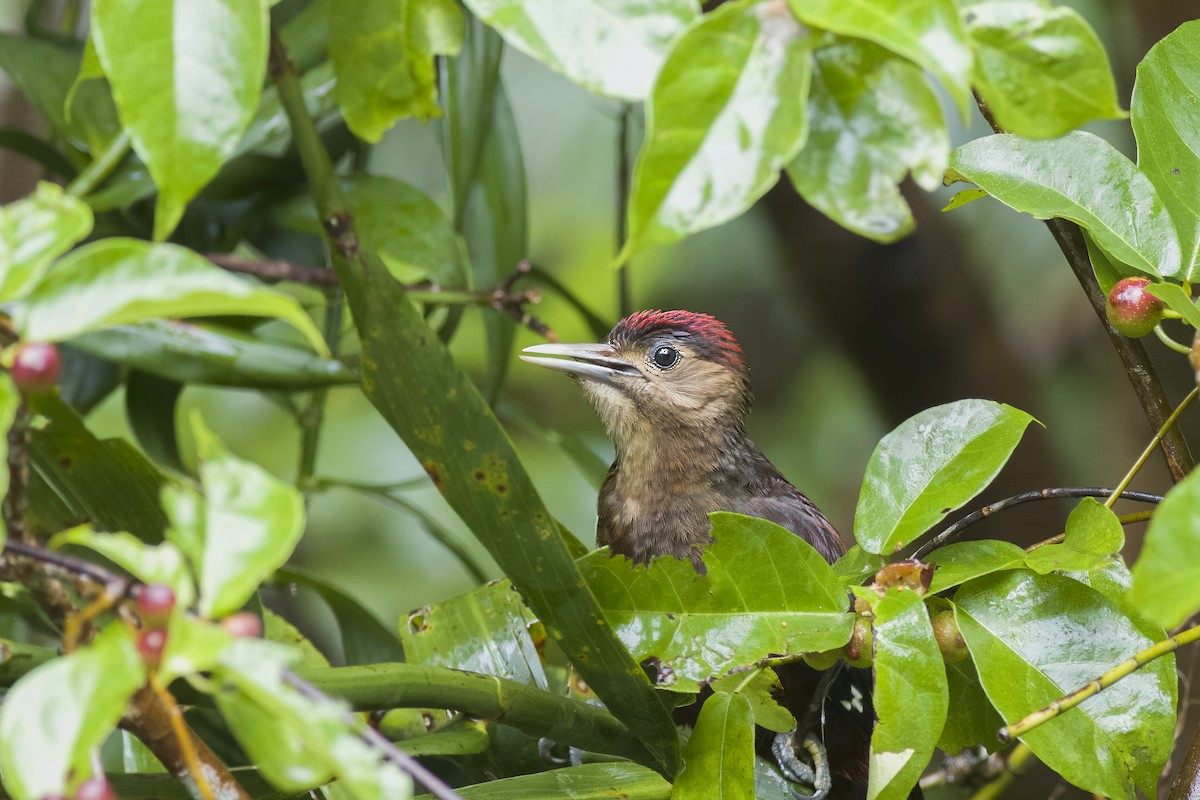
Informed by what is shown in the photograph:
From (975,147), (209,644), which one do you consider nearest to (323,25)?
(975,147)

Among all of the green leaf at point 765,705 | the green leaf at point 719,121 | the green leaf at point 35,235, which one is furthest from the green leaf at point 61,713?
the green leaf at point 765,705

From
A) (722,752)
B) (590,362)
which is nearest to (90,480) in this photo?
(722,752)

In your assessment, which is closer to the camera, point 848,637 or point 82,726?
point 82,726

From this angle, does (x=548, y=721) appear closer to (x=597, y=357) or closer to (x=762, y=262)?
(x=597, y=357)

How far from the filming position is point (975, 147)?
33.0 inches

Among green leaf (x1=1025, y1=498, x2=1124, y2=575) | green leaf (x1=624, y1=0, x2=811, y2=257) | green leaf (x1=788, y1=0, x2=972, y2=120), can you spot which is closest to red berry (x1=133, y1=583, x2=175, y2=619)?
green leaf (x1=624, y1=0, x2=811, y2=257)

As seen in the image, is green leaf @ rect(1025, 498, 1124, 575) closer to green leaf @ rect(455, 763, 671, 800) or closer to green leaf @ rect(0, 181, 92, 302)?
green leaf @ rect(455, 763, 671, 800)

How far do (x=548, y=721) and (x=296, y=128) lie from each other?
461 millimetres

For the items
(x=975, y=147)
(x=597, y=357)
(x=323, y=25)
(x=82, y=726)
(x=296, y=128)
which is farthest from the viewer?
(x=597, y=357)

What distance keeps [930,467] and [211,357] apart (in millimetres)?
744

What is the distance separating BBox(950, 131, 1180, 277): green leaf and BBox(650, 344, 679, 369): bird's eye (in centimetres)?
81

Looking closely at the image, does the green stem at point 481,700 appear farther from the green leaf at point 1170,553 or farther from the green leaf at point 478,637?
the green leaf at point 1170,553

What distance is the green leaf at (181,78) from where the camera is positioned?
18.7 inches

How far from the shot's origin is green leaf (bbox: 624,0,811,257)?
0.46 metres
